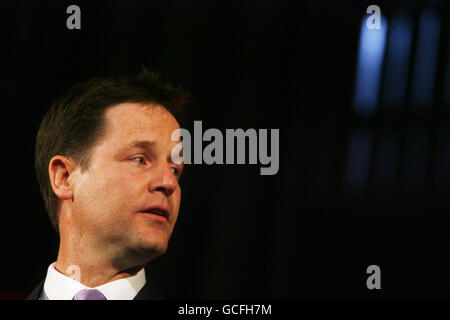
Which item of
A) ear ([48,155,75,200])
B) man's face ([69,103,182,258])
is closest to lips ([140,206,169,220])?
man's face ([69,103,182,258])

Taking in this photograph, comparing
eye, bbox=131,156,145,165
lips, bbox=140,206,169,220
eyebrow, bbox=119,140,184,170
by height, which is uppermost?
eyebrow, bbox=119,140,184,170

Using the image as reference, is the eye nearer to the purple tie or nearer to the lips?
the lips

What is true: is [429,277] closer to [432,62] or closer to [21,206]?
[432,62]

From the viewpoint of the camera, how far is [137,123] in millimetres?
2207

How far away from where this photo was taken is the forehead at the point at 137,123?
2.19m

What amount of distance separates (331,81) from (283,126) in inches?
12.4

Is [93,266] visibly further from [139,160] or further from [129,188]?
[139,160]

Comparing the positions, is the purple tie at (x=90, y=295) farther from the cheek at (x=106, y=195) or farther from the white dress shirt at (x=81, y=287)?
the cheek at (x=106, y=195)

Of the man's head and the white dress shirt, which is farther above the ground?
the man's head

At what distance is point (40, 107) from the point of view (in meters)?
2.53

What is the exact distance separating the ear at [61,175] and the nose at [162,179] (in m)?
0.32

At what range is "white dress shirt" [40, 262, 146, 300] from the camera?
215 centimetres

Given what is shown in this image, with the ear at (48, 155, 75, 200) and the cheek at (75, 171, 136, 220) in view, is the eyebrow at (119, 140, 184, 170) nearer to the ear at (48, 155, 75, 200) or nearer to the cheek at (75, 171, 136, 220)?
the cheek at (75, 171, 136, 220)
